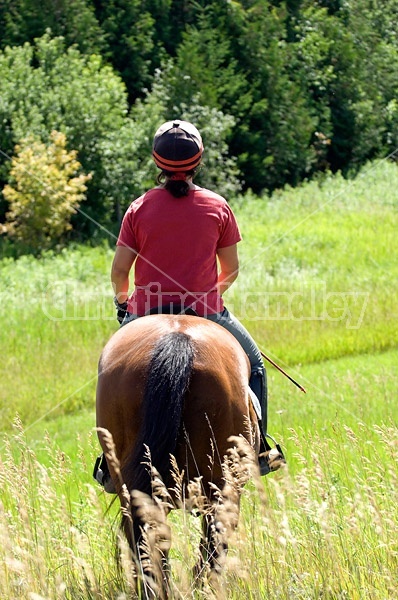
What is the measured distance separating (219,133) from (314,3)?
17.0 metres

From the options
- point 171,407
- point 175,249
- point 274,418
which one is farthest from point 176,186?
point 274,418

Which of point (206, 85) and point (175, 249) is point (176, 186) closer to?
point (175, 249)

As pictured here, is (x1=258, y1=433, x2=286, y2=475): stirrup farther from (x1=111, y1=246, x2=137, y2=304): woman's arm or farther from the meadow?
(x1=111, y1=246, x2=137, y2=304): woman's arm

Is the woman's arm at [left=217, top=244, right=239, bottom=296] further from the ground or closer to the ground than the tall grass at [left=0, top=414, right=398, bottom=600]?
further from the ground

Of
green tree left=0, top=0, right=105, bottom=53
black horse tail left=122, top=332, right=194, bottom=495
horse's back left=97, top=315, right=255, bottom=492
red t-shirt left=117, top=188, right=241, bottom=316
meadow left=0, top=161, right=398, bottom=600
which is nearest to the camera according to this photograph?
meadow left=0, top=161, right=398, bottom=600

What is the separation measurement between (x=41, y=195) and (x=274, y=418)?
15.1 m

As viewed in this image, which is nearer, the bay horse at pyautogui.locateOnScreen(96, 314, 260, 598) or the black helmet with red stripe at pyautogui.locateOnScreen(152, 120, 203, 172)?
the bay horse at pyautogui.locateOnScreen(96, 314, 260, 598)

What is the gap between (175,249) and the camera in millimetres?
4957

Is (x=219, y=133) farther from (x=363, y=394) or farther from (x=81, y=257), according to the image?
(x=363, y=394)

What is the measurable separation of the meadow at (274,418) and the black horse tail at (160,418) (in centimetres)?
25

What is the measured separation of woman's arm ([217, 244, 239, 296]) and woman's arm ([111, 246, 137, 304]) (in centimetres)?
52

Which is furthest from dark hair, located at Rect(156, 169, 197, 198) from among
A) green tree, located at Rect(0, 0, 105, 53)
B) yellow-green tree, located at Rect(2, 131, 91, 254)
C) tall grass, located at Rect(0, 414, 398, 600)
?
green tree, located at Rect(0, 0, 105, 53)

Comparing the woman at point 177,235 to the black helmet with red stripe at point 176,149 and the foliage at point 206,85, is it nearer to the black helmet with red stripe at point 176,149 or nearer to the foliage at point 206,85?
the black helmet with red stripe at point 176,149

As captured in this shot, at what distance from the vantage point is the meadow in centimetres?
373
